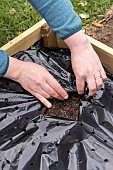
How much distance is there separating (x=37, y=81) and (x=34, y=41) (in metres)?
0.37

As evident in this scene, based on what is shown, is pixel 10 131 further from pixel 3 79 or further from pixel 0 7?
pixel 0 7

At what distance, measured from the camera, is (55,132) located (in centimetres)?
124

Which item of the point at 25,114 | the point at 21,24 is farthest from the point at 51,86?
the point at 21,24

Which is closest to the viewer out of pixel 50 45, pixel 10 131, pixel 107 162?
pixel 107 162

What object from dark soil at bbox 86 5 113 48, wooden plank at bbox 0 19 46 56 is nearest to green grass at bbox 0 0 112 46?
dark soil at bbox 86 5 113 48

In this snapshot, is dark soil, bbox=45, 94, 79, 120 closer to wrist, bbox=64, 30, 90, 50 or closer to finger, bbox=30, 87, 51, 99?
finger, bbox=30, 87, 51, 99

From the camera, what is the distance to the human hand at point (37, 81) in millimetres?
1316

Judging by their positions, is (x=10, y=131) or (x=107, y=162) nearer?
(x=107, y=162)

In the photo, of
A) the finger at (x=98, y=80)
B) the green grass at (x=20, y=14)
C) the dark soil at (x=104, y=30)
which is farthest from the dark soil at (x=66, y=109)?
the green grass at (x=20, y=14)

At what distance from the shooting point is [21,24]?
2.10 m

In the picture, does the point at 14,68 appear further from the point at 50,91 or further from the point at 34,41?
the point at 34,41

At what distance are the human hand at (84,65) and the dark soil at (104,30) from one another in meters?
0.55

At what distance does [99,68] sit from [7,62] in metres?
0.33

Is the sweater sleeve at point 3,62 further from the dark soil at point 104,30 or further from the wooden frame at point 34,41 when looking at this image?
the dark soil at point 104,30
